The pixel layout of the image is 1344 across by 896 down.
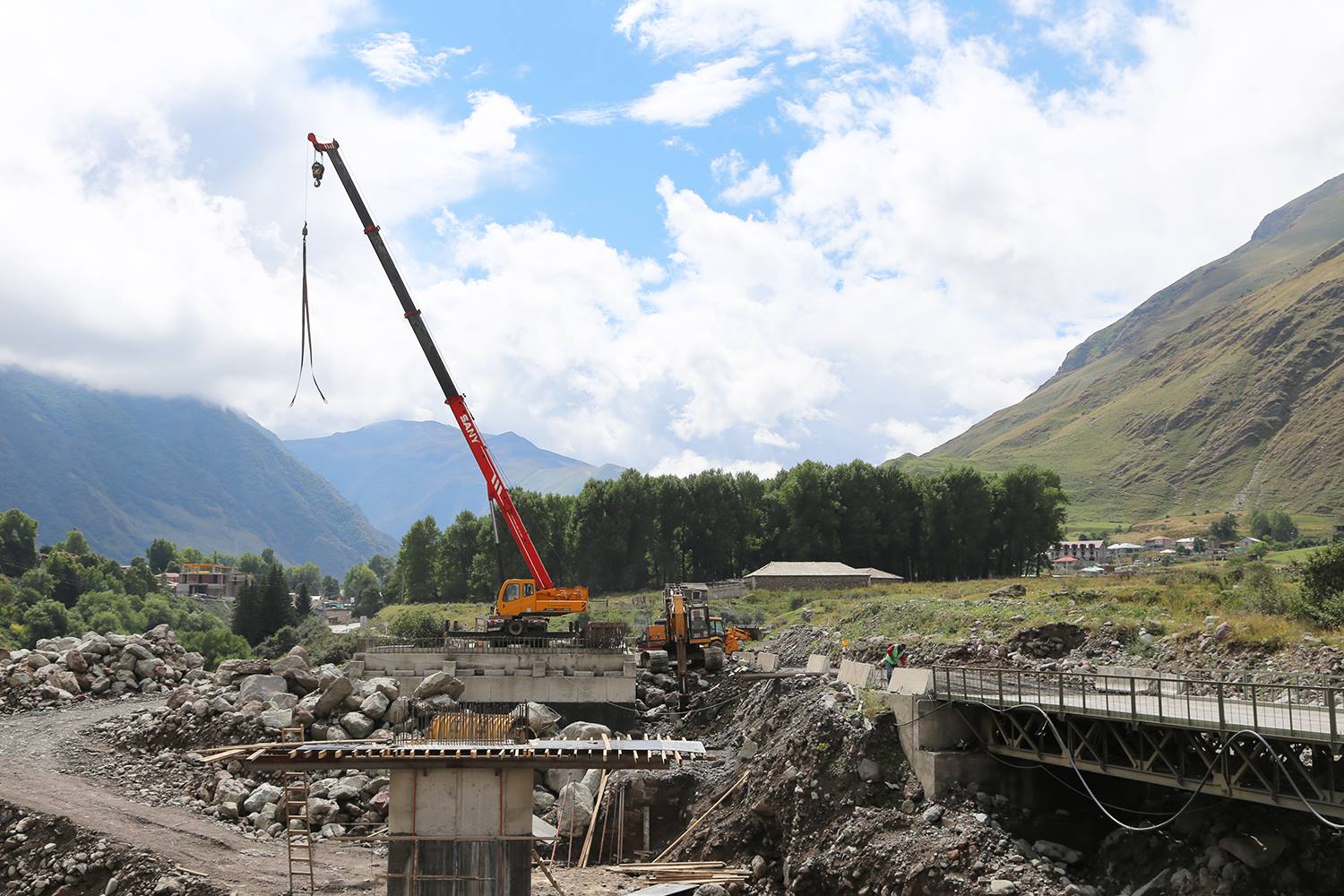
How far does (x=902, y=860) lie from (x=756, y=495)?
7638cm

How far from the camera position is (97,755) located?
3506 centimetres

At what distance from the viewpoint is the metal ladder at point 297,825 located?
994 inches

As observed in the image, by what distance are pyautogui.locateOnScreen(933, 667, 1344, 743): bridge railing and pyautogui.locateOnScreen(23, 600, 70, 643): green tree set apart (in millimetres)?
93505

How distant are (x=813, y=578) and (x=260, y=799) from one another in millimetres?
55841

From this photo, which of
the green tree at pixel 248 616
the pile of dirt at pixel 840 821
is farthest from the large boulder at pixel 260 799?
the green tree at pixel 248 616

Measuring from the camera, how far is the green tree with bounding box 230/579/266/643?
3228 inches

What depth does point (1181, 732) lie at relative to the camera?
1994 centimetres

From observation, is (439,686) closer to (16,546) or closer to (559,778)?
(559,778)

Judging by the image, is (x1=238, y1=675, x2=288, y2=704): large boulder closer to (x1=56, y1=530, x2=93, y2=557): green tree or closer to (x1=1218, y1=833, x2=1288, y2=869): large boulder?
(x1=1218, y1=833, x2=1288, y2=869): large boulder

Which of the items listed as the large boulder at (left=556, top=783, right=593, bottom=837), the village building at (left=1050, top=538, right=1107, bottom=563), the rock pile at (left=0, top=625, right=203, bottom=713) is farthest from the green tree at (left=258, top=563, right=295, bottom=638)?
the village building at (left=1050, top=538, right=1107, bottom=563)

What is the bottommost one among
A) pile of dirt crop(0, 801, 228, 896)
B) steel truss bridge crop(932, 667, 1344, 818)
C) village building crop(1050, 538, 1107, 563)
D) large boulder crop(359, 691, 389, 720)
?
pile of dirt crop(0, 801, 228, 896)

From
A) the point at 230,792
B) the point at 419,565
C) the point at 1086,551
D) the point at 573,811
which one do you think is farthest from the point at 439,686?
the point at 1086,551

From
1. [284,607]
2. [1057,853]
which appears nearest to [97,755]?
[1057,853]

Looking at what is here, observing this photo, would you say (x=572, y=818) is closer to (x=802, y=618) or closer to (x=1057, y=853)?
(x=1057, y=853)
